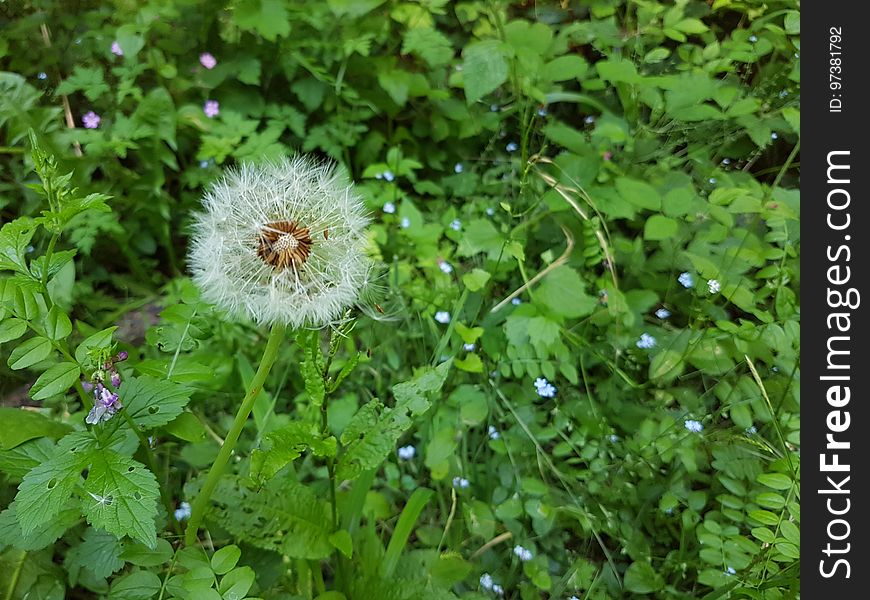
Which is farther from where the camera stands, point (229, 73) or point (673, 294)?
point (229, 73)

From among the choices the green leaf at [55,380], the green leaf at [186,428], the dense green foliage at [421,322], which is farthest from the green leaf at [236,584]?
the green leaf at [55,380]

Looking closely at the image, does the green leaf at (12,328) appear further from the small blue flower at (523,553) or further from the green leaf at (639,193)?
the green leaf at (639,193)

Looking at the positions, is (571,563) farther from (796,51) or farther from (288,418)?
(796,51)

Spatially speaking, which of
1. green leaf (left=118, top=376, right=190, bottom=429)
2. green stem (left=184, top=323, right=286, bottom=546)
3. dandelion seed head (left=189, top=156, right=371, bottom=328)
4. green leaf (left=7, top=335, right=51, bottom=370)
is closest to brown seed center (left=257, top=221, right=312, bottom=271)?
dandelion seed head (left=189, top=156, right=371, bottom=328)

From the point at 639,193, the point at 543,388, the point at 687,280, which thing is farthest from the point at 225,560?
the point at 639,193

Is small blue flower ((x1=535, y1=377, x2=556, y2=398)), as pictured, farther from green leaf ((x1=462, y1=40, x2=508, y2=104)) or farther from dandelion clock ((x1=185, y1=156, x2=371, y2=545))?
green leaf ((x1=462, y1=40, x2=508, y2=104))

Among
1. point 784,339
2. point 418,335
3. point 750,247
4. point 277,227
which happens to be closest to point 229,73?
point 418,335

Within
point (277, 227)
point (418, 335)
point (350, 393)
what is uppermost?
point (277, 227)
